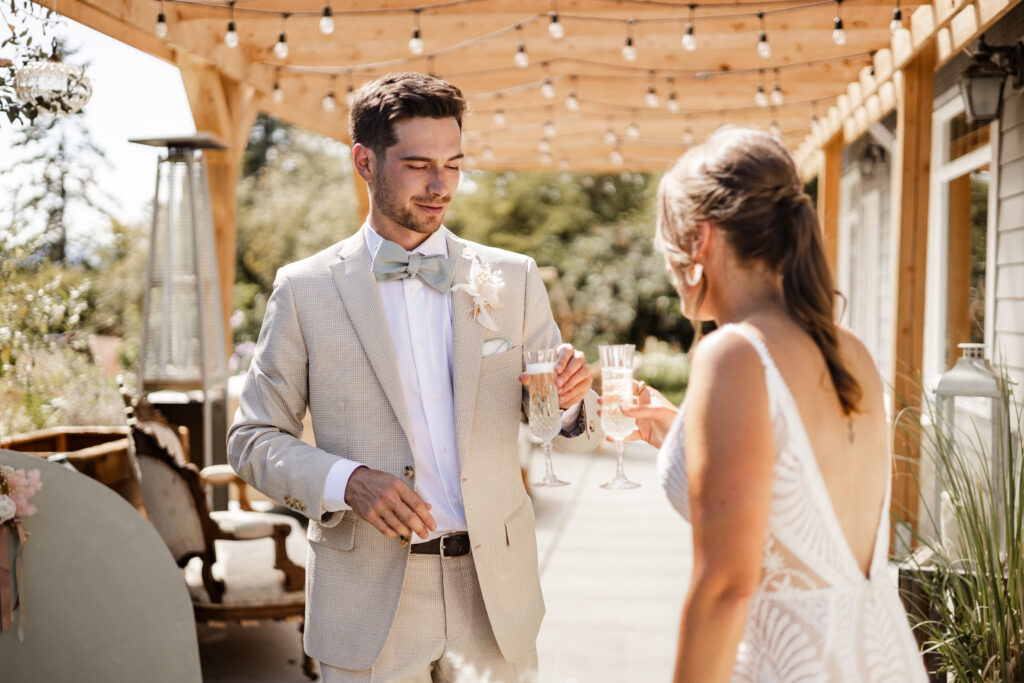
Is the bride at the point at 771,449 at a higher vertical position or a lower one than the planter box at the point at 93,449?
higher

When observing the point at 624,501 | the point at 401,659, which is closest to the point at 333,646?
the point at 401,659

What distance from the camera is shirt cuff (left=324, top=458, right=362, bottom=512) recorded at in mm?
1870

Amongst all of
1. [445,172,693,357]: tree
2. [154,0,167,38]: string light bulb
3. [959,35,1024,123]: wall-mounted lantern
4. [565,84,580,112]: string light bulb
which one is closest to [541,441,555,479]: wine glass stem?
[154,0,167,38]: string light bulb

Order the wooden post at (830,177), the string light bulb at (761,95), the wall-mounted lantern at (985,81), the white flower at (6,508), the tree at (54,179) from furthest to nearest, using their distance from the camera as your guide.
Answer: the wooden post at (830,177)
the string light bulb at (761,95)
the wall-mounted lantern at (985,81)
the tree at (54,179)
the white flower at (6,508)

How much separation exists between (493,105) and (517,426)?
602 centimetres

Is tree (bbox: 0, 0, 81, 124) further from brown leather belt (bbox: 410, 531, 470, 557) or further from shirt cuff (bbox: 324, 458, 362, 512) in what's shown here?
brown leather belt (bbox: 410, 531, 470, 557)

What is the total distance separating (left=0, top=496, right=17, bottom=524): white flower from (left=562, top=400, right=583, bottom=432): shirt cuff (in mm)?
1397

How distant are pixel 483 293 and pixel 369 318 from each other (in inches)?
9.8

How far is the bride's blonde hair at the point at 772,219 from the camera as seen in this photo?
1433 mm

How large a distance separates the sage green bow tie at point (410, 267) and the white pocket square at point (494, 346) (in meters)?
0.14

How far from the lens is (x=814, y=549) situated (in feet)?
4.72

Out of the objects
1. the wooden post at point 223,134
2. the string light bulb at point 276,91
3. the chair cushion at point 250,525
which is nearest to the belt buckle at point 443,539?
the chair cushion at point 250,525

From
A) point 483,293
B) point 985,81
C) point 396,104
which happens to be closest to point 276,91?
point 985,81

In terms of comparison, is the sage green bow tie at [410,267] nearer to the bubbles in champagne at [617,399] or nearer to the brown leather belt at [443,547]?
the bubbles in champagne at [617,399]
